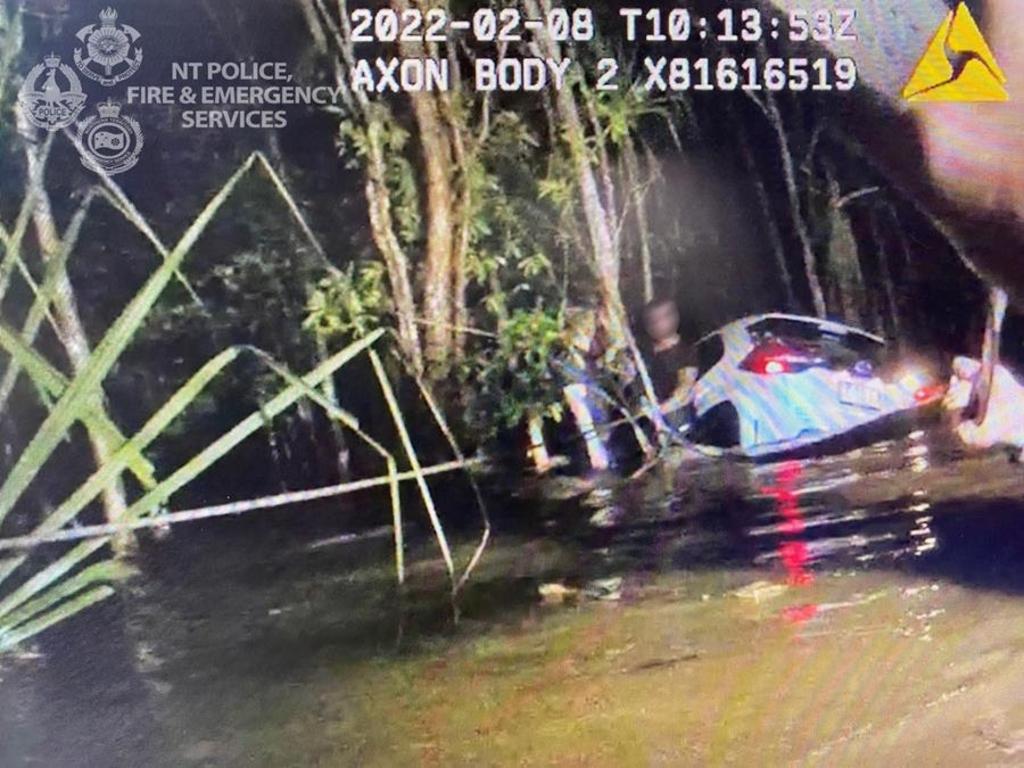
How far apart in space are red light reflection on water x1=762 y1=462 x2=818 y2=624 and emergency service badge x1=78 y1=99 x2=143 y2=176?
0.66 meters

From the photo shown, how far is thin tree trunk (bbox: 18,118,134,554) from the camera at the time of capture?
1.18m

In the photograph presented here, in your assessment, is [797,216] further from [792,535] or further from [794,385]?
[792,535]

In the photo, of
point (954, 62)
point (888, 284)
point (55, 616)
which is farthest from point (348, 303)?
point (954, 62)

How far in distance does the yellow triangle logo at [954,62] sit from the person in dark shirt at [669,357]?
1.03 ft

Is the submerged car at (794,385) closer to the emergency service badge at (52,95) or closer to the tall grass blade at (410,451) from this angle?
the tall grass blade at (410,451)

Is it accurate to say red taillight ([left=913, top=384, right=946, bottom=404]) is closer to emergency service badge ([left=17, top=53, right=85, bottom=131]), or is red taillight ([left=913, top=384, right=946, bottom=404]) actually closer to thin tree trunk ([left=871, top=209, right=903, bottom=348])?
thin tree trunk ([left=871, top=209, right=903, bottom=348])

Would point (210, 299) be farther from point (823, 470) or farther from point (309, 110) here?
point (823, 470)

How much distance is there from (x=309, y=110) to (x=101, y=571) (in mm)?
454

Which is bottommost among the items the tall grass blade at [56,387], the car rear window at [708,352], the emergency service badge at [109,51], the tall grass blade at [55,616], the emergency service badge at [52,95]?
the tall grass blade at [55,616]

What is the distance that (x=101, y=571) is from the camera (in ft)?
3.89

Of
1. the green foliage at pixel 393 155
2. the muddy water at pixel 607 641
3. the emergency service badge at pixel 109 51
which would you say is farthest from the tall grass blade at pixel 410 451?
the emergency service badge at pixel 109 51

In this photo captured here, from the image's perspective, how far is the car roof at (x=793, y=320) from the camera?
4.08 ft

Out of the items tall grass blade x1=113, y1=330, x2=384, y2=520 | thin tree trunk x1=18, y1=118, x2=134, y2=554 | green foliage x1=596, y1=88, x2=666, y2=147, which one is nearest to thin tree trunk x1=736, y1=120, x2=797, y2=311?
green foliage x1=596, y1=88, x2=666, y2=147

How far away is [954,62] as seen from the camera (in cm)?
127
